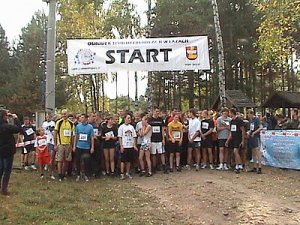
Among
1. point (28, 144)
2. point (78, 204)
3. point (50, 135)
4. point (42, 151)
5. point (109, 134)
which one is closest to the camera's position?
point (78, 204)

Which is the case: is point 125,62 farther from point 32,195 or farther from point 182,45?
point 32,195

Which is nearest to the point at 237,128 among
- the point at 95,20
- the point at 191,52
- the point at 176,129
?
the point at 176,129

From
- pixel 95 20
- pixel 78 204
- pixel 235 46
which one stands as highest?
pixel 95 20

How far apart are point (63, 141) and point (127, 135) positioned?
1581mm

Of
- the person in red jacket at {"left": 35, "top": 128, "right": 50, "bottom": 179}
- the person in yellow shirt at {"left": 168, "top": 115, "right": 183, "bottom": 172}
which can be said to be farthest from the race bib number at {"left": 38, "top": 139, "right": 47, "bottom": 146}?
the person in yellow shirt at {"left": 168, "top": 115, "right": 183, "bottom": 172}

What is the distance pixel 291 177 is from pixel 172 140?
330 centimetres

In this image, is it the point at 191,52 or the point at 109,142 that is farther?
the point at 191,52

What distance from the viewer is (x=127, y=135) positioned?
1163 centimetres

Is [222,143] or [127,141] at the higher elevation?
[127,141]

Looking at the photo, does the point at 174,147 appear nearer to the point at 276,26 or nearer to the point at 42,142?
the point at 42,142

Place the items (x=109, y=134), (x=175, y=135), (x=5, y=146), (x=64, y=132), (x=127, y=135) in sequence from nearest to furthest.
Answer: (x=5, y=146), (x=64, y=132), (x=127, y=135), (x=109, y=134), (x=175, y=135)

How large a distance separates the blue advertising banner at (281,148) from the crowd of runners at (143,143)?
1272 mm

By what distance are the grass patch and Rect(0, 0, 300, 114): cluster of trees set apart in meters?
16.0

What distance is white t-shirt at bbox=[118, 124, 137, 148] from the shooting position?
1162cm
